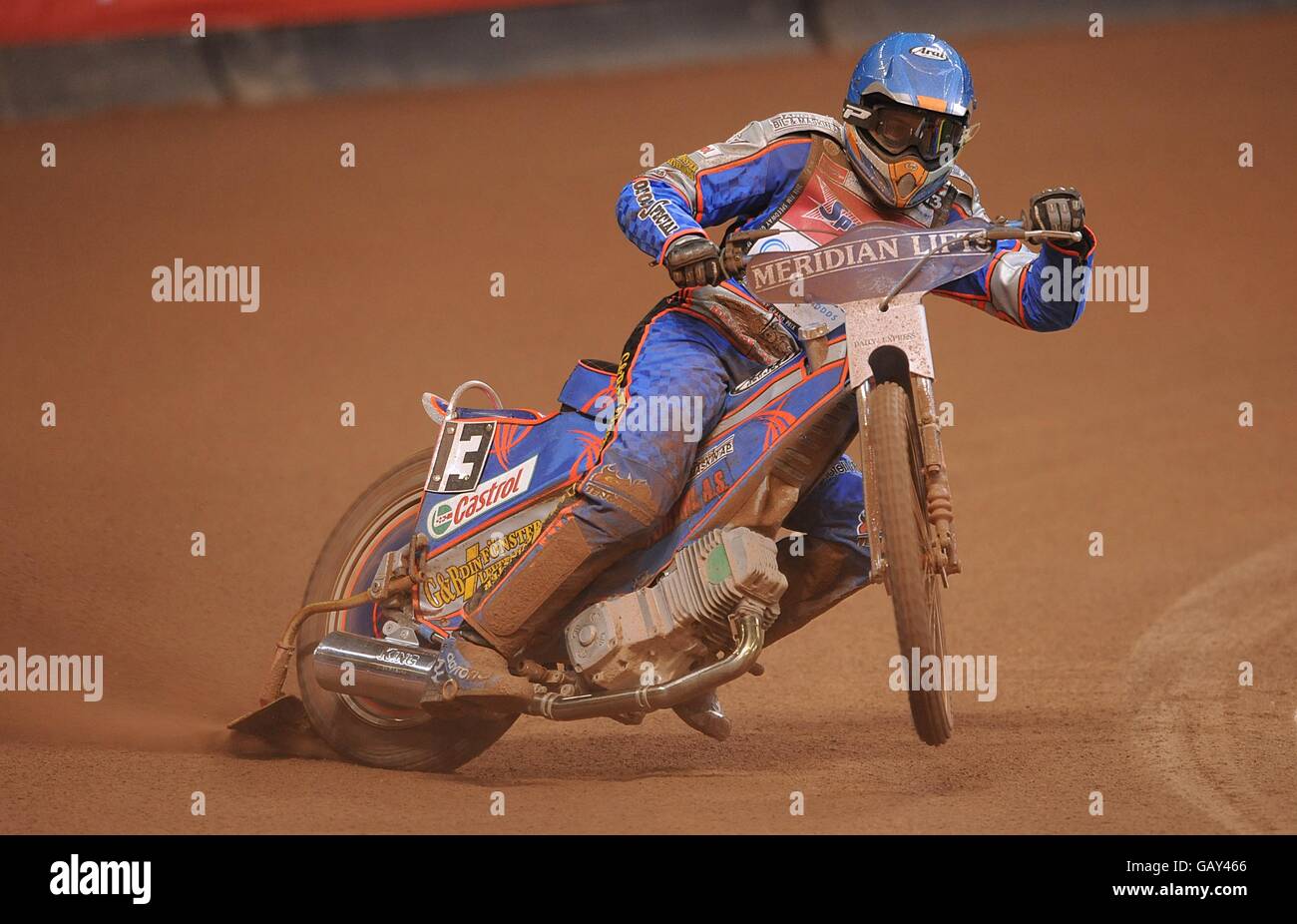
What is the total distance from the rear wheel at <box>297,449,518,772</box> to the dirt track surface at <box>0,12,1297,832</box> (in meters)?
0.13

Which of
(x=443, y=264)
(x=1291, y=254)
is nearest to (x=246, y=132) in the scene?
(x=443, y=264)

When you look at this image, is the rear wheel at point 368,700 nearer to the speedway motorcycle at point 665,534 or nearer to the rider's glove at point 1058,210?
the speedway motorcycle at point 665,534

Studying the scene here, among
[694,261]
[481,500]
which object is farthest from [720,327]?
[481,500]

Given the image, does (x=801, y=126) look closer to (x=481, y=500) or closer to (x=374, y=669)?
(x=481, y=500)

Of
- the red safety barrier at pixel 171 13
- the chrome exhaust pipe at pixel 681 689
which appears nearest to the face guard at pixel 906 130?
the chrome exhaust pipe at pixel 681 689

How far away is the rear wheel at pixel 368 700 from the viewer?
5828 millimetres

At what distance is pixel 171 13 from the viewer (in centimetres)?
1371

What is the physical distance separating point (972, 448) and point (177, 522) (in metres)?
4.39

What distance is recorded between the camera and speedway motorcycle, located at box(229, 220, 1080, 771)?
5.01 metres

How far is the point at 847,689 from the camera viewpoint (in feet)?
23.3

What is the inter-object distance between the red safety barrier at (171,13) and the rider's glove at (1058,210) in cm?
1003

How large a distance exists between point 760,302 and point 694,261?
59 centimetres

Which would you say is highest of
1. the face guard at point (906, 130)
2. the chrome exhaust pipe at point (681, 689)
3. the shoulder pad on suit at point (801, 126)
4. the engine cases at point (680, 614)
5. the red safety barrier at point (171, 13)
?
the red safety barrier at point (171, 13)

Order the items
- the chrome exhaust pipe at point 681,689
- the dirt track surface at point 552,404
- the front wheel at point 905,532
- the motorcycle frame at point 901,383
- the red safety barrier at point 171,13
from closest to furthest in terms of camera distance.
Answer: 1. the front wheel at point 905,532
2. the motorcycle frame at point 901,383
3. the chrome exhaust pipe at point 681,689
4. the dirt track surface at point 552,404
5. the red safety barrier at point 171,13
